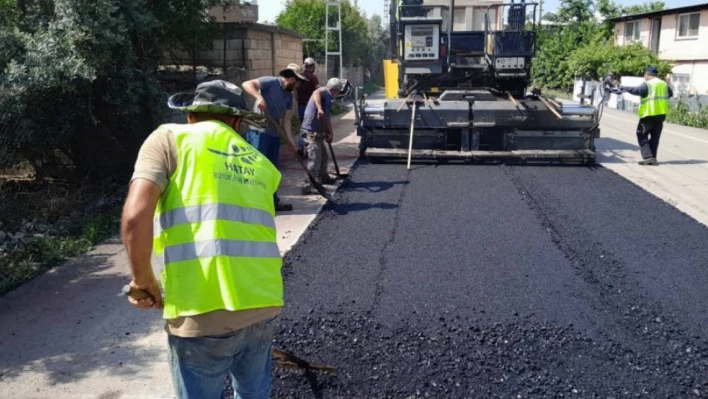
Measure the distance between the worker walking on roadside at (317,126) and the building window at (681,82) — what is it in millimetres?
19845

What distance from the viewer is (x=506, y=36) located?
9609 millimetres

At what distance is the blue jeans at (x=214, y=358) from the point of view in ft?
6.73

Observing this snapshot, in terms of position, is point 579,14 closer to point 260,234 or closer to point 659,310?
point 659,310

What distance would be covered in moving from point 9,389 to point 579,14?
36749 mm

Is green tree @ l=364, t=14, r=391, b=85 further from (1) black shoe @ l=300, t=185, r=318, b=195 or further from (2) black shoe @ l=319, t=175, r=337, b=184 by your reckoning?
(1) black shoe @ l=300, t=185, r=318, b=195

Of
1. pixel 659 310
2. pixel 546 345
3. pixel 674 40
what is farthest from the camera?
pixel 674 40

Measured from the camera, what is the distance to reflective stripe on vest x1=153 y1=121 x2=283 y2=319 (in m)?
1.99

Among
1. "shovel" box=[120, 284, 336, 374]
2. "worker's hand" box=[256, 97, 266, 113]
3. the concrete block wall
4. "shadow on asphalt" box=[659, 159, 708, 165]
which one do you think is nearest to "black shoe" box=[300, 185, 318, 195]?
"worker's hand" box=[256, 97, 266, 113]

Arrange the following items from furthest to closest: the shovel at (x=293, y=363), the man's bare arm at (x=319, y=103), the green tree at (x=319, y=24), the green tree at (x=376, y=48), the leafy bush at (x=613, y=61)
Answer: the green tree at (x=376, y=48) < the green tree at (x=319, y=24) < the leafy bush at (x=613, y=61) < the man's bare arm at (x=319, y=103) < the shovel at (x=293, y=363)

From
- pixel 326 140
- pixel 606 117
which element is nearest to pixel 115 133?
pixel 326 140

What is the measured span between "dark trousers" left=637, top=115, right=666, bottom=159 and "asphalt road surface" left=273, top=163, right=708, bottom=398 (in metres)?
3.24

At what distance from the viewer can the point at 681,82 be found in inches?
941

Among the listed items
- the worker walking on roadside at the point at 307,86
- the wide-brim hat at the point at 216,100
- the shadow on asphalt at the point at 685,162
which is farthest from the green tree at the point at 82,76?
the shadow on asphalt at the point at 685,162

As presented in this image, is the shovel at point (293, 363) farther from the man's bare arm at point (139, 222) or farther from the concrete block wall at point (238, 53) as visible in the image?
the concrete block wall at point (238, 53)
